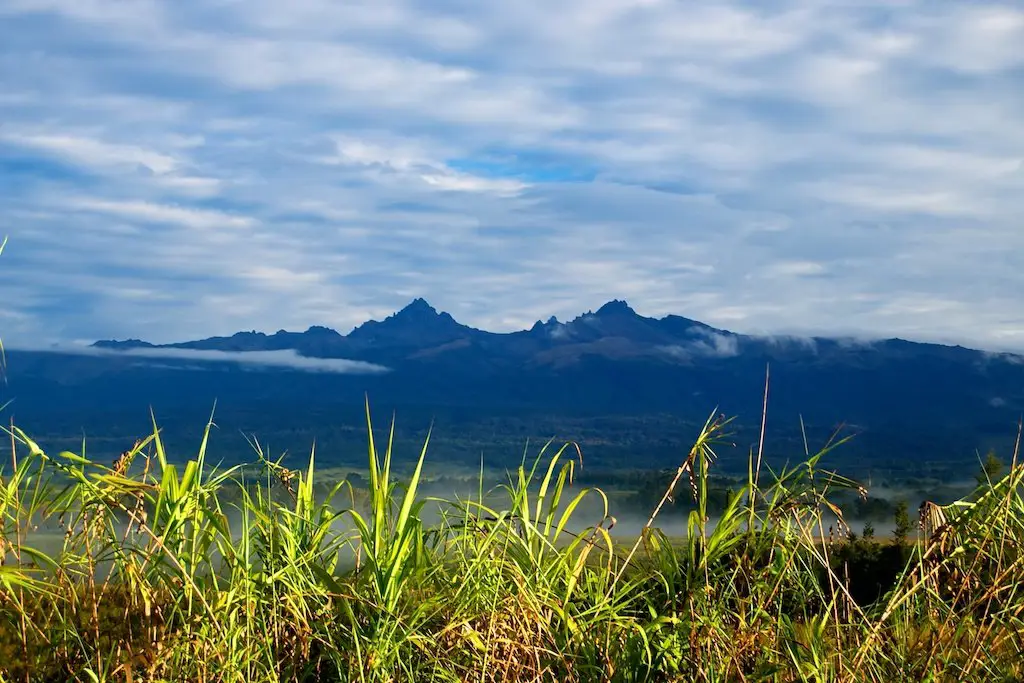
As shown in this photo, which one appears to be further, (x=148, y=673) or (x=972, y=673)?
(x=972, y=673)

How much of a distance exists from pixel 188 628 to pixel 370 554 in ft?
2.85

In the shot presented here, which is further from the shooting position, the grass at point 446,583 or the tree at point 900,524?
the tree at point 900,524

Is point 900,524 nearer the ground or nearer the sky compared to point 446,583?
nearer the ground

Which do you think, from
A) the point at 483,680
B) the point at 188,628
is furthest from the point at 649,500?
the point at 188,628

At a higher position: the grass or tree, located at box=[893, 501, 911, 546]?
the grass

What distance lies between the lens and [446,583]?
5.66 m

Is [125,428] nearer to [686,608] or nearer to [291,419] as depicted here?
[291,419]

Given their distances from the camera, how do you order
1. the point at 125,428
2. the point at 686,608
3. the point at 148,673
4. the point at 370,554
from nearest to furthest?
the point at 148,673
the point at 370,554
the point at 686,608
the point at 125,428

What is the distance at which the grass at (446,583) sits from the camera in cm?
499

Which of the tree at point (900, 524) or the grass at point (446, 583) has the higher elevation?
the grass at point (446, 583)

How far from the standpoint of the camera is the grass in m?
4.99

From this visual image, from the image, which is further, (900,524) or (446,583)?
(900,524)

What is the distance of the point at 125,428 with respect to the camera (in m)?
179

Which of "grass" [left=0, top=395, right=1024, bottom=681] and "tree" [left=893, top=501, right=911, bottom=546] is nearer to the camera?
"grass" [left=0, top=395, right=1024, bottom=681]
